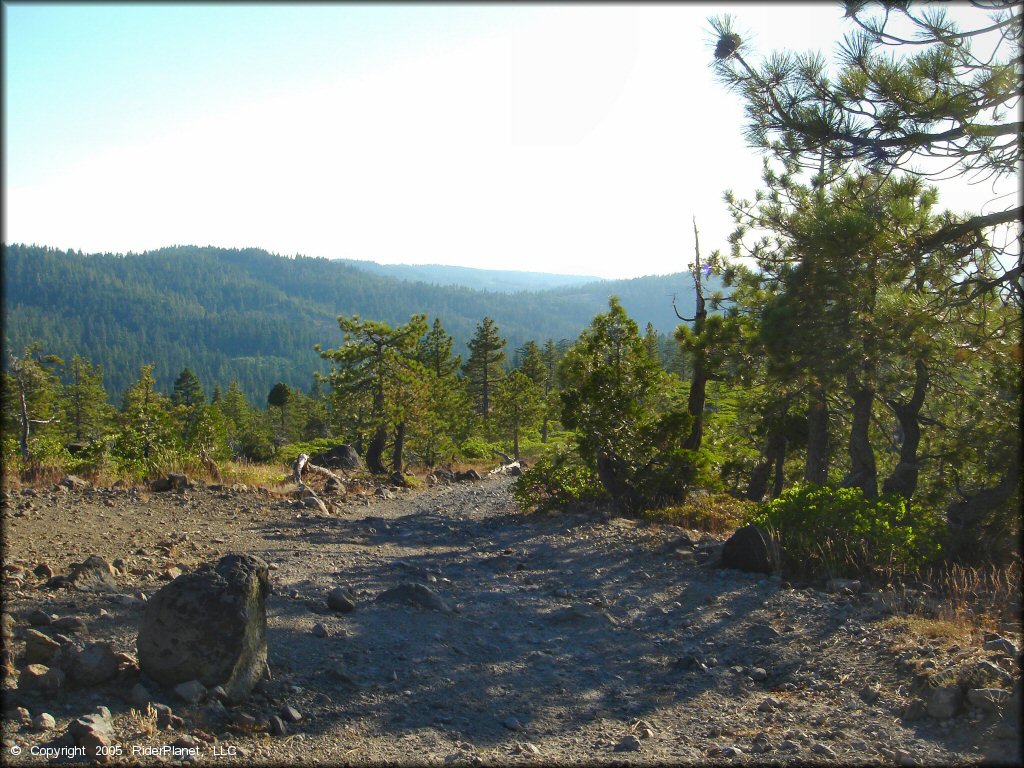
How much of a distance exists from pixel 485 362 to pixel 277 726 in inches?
1637

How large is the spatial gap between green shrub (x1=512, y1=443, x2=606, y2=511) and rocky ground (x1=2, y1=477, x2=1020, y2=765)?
9.55 ft

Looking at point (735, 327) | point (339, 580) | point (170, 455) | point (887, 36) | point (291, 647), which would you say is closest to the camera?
point (291, 647)

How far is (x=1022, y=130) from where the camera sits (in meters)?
5.16

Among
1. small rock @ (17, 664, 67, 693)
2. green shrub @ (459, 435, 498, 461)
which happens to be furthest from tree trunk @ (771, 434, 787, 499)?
green shrub @ (459, 435, 498, 461)

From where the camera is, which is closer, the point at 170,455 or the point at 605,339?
the point at 605,339

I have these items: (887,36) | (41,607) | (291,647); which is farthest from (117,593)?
(887,36)

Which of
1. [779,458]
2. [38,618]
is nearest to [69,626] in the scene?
[38,618]

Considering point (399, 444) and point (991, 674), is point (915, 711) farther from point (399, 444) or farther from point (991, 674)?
point (399, 444)

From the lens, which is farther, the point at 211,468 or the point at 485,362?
the point at 485,362

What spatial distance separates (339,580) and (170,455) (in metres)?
7.46

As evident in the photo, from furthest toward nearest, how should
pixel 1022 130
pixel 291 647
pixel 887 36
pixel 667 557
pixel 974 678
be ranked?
pixel 667 557
pixel 887 36
pixel 1022 130
pixel 291 647
pixel 974 678

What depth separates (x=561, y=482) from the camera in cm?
1132

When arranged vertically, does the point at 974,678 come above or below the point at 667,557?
above

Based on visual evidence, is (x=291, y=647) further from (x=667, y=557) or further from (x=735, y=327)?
(x=735, y=327)
